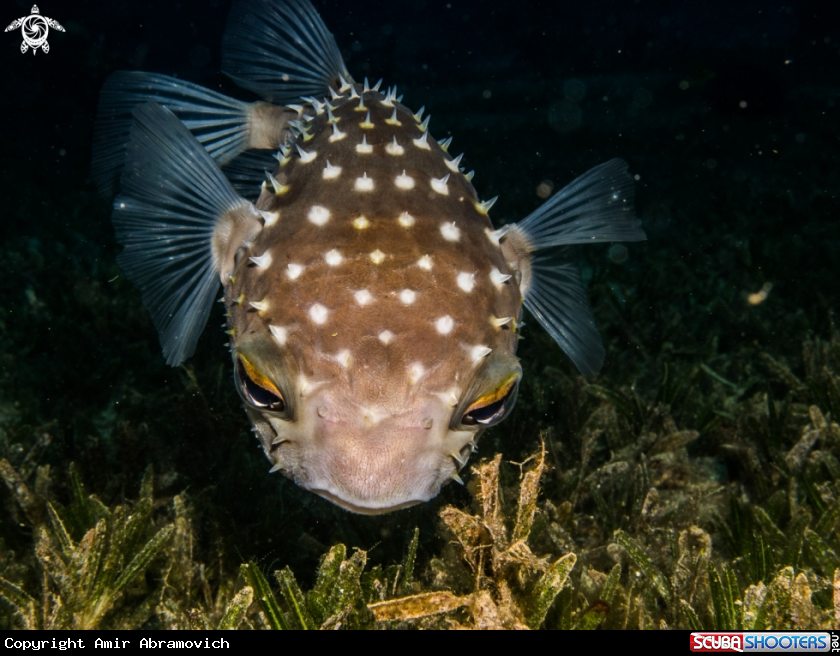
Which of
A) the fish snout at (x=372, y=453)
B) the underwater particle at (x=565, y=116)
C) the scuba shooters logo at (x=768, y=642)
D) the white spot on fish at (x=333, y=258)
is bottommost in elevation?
the scuba shooters logo at (x=768, y=642)

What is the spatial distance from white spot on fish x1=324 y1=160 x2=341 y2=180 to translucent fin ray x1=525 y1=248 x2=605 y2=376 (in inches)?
52.8

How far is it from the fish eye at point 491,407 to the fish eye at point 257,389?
76 centimetres

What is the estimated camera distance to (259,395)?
8.07 feet

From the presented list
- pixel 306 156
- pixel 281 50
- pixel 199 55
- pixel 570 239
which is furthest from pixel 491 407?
pixel 199 55

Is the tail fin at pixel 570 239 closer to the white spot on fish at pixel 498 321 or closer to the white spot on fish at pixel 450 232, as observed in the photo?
the white spot on fish at pixel 450 232

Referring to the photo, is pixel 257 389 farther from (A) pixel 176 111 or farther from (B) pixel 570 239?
(A) pixel 176 111

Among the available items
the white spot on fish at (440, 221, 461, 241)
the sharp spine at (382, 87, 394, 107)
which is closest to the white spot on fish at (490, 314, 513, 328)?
the white spot on fish at (440, 221, 461, 241)

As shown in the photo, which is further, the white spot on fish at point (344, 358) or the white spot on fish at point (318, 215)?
the white spot on fish at point (318, 215)

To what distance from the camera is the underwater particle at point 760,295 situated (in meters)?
7.59

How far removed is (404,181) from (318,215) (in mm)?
500

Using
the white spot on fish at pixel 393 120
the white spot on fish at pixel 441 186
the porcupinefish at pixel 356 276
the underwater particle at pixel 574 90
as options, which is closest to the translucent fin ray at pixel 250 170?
the porcupinefish at pixel 356 276

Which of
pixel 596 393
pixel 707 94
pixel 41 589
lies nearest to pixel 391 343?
pixel 41 589

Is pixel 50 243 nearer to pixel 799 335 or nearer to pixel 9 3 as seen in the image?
pixel 799 335

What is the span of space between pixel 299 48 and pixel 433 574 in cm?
425
